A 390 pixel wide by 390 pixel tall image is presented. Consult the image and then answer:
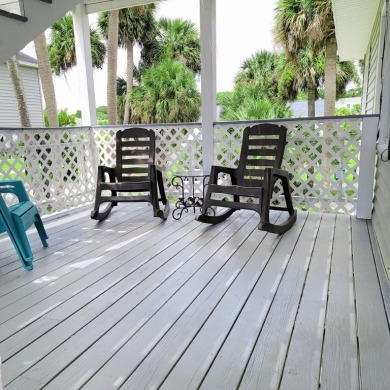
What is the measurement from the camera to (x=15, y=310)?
183 centimetres

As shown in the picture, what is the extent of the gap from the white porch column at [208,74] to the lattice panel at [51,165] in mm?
1723

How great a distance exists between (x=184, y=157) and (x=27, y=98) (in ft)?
28.1

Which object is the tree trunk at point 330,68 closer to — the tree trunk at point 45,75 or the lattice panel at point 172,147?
the lattice panel at point 172,147

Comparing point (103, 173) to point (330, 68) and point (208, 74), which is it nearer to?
point (208, 74)

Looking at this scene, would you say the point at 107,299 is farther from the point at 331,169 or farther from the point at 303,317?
the point at 331,169

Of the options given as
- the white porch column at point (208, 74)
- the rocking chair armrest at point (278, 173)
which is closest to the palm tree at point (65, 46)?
the white porch column at point (208, 74)

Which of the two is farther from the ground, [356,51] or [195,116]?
[356,51]

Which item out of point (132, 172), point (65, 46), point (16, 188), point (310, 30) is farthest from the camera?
point (65, 46)

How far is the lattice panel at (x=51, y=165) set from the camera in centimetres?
347

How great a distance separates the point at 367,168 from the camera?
134 inches

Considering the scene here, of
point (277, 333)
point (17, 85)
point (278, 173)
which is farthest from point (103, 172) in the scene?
point (17, 85)

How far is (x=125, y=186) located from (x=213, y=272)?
178cm

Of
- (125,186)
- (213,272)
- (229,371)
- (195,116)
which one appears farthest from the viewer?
(195,116)

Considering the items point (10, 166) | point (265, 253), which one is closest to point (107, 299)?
point (265, 253)
